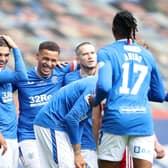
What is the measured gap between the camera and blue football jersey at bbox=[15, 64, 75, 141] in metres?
6.83

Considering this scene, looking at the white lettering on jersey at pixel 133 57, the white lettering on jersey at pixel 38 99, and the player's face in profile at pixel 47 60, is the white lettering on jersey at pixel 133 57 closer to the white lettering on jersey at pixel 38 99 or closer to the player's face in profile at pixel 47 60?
the player's face in profile at pixel 47 60

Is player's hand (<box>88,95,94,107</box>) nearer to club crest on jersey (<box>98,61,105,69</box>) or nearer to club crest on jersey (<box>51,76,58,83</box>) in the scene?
club crest on jersey (<box>98,61,105,69</box>)

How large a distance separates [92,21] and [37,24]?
1.03 m

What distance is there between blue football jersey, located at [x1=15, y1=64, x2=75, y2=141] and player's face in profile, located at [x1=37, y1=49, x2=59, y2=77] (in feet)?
0.37

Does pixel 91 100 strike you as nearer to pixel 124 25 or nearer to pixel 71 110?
pixel 71 110

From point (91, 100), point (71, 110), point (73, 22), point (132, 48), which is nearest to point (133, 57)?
point (132, 48)

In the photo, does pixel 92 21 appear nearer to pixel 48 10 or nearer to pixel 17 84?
pixel 48 10

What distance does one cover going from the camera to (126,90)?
5289 mm

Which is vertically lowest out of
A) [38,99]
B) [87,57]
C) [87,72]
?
[38,99]

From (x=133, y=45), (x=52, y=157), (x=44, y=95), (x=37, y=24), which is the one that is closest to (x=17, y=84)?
(x=44, y=95)

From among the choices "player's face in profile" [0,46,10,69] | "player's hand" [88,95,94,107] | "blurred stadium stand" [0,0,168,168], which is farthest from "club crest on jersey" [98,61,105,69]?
"blurred stadium stand" [0,0,168,168]

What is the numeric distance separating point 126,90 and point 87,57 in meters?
1.35

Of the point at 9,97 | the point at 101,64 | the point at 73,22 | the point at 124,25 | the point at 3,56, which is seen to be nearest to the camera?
the point at 101,64

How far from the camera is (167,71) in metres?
14.0
